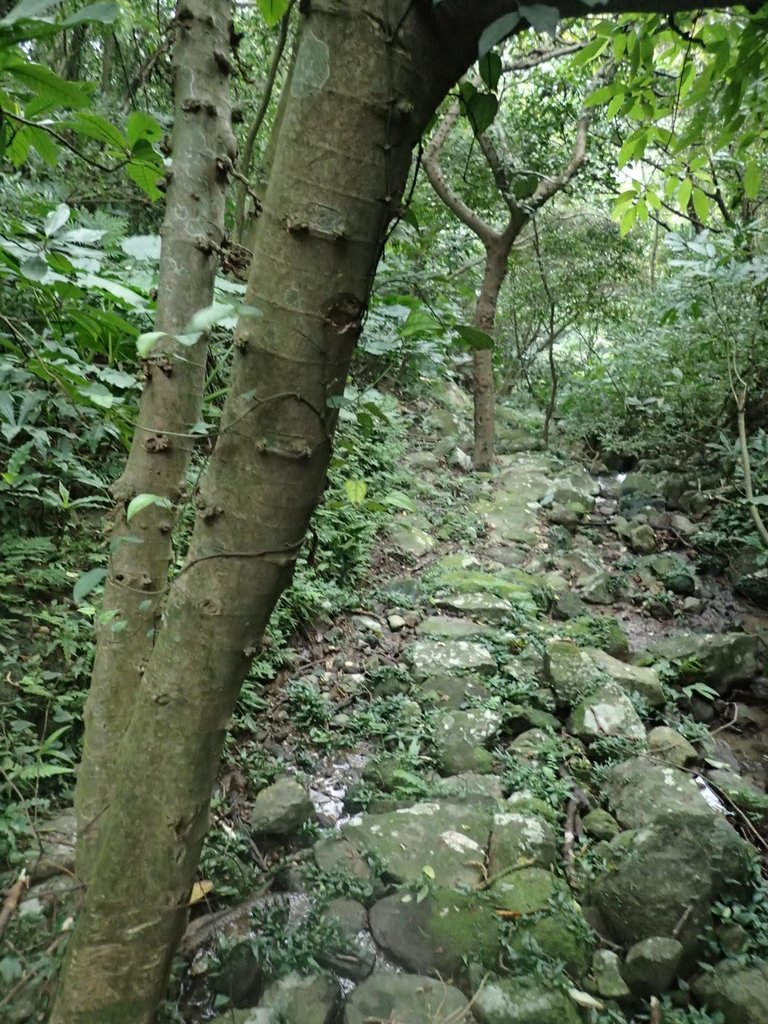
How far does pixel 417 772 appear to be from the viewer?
3.01 meters

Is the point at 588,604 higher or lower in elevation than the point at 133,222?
lower

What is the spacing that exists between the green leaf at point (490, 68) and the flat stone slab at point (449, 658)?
10.0ft

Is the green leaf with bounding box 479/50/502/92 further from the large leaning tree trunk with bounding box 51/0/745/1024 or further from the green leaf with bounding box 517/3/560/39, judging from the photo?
the green leaf with bounding box 517/3/560/39

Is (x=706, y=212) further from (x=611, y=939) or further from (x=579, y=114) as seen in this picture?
(x=579, y=114)

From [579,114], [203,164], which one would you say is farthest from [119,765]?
[579,114]

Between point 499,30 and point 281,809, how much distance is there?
2.56m

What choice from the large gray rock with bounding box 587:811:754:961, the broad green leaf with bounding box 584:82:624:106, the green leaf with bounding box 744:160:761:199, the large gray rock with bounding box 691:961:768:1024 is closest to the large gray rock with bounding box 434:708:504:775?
the large gray rock with bounding box 587:811:754:961

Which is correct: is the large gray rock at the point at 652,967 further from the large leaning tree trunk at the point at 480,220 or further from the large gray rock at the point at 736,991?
the large leaning tree trunk at the point at 480,220

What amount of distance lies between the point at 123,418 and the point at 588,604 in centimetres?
404

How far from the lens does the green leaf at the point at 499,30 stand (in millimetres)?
819

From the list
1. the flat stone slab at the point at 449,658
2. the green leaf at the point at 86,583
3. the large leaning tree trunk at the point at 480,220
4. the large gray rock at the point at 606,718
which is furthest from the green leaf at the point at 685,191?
the large leaning tree trunk at the point at 480,220

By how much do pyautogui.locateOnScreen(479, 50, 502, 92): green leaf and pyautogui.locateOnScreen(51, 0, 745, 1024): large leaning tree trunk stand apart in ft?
0.10

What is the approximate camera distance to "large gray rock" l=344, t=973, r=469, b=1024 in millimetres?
1974

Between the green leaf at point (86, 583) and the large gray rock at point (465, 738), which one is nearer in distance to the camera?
the green leaf at point (86, 583)
